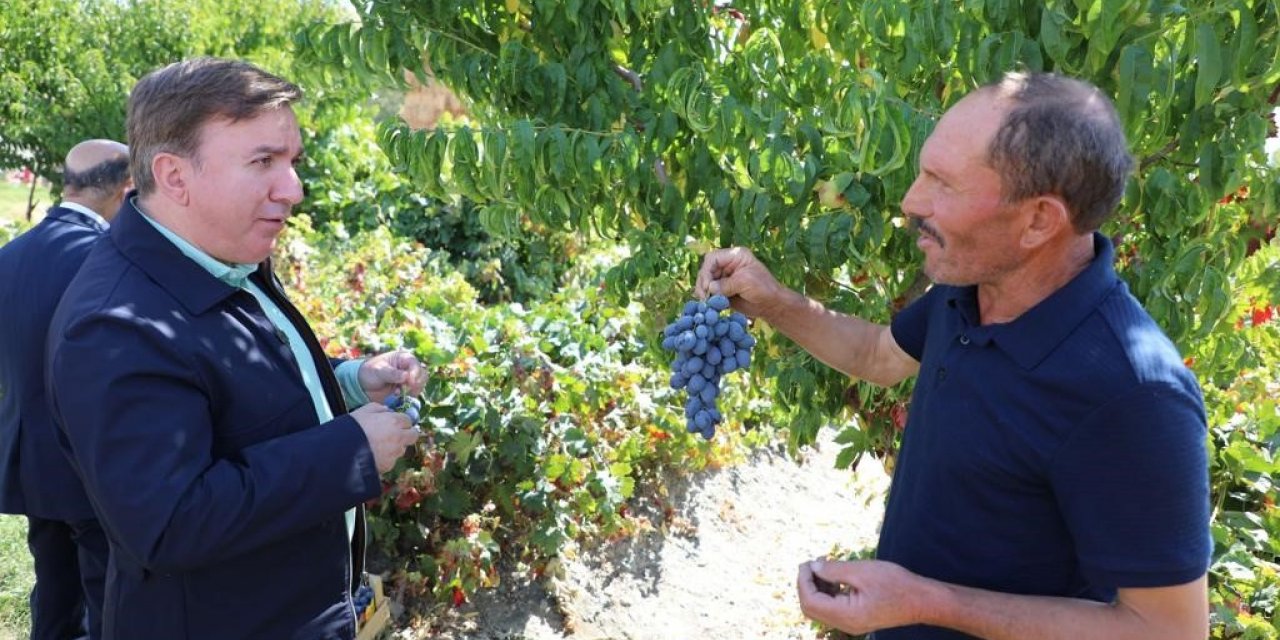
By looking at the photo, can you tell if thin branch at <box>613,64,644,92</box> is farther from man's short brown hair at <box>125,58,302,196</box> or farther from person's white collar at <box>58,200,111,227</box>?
person's white collar at <box>58,200,111,227</box>

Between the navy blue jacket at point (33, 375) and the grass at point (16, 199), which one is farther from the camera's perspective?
the grass at point (16, 199)

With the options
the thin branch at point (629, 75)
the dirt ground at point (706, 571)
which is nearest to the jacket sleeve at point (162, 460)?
the thin branch at point (629, 75)

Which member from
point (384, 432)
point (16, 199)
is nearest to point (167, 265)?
point (384, 432)

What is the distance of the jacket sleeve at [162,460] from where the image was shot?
5.86ft

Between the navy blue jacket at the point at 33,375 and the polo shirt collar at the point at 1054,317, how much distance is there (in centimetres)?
250

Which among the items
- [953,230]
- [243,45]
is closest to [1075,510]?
[953,230]

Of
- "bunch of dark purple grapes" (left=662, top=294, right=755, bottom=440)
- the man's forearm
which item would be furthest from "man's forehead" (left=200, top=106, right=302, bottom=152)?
the man's forearm

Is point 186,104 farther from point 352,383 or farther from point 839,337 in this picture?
point 839,337

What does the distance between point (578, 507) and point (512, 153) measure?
2499 mm

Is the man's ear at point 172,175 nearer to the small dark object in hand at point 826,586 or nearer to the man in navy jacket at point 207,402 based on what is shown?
the man in navy jacket at point 207,402

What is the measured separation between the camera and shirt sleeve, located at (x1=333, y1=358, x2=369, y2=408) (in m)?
2.57

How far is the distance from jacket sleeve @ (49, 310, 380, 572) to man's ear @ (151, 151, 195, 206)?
279 millimetres

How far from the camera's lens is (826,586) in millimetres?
1832

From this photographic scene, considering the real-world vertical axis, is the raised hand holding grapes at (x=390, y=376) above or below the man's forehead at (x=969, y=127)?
below
